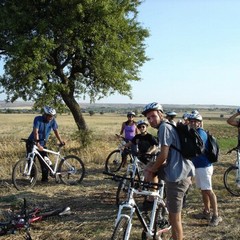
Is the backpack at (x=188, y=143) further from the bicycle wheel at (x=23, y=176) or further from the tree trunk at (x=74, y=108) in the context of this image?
the tree trunk at (x=74, y=108)

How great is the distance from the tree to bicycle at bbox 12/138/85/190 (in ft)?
21.2

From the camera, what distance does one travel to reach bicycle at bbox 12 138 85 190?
8773mm

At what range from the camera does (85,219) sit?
6.61 m

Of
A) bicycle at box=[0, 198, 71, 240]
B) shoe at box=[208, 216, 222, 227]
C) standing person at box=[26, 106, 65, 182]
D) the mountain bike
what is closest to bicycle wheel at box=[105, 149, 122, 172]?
the mountain bike

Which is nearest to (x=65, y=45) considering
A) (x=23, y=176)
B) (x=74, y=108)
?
(x=74, y=108)

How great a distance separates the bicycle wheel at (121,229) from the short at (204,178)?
7.94ft

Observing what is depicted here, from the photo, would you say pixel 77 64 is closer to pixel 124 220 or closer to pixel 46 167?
pixel 46 167

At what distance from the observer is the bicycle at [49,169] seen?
28.8 ft

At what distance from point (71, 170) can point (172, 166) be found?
18.0 feet

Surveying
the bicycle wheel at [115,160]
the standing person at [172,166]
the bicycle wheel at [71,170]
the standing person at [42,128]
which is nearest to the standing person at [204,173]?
the standing person at [172,166]

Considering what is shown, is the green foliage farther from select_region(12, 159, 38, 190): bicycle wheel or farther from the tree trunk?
select_region(12, 159, 38, 190): bicycle wheel

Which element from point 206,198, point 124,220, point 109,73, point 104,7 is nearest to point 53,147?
point 109,73

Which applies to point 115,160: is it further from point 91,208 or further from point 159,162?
point 159,162

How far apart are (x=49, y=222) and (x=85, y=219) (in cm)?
69
